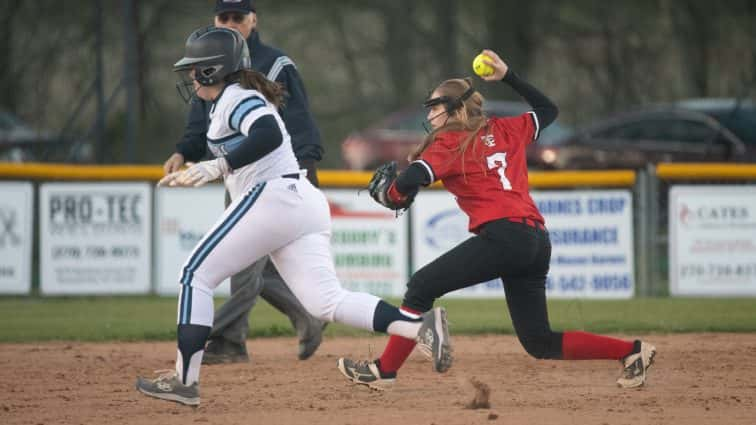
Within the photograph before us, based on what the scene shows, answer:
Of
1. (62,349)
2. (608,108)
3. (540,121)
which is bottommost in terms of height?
(62,349)

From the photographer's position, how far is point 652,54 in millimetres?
28328

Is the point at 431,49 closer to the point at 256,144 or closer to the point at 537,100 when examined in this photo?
the point at 537,100

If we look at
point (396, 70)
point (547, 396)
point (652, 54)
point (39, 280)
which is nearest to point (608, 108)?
point (652, 54)

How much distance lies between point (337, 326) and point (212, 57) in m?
5.58

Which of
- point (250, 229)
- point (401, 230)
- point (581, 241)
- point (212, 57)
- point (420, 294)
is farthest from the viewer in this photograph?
point (401, 230)

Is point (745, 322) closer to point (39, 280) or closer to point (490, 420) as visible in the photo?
point (490, 420)

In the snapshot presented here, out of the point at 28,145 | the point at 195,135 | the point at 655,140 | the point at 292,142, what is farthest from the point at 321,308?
the point at 655,140

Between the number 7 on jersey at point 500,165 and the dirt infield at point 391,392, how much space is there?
1213 millimetres

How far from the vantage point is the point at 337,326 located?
39.0 feet

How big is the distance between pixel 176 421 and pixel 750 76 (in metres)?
22.2

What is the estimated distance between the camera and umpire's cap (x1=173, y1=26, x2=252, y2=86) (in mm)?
6664

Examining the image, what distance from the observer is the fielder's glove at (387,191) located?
6.85 m

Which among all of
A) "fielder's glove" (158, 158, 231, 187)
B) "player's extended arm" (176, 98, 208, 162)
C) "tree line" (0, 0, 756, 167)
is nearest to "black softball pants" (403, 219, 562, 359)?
"fielder's glove" (158, 158, 231, 187)

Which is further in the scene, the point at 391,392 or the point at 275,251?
the point at 391,392
